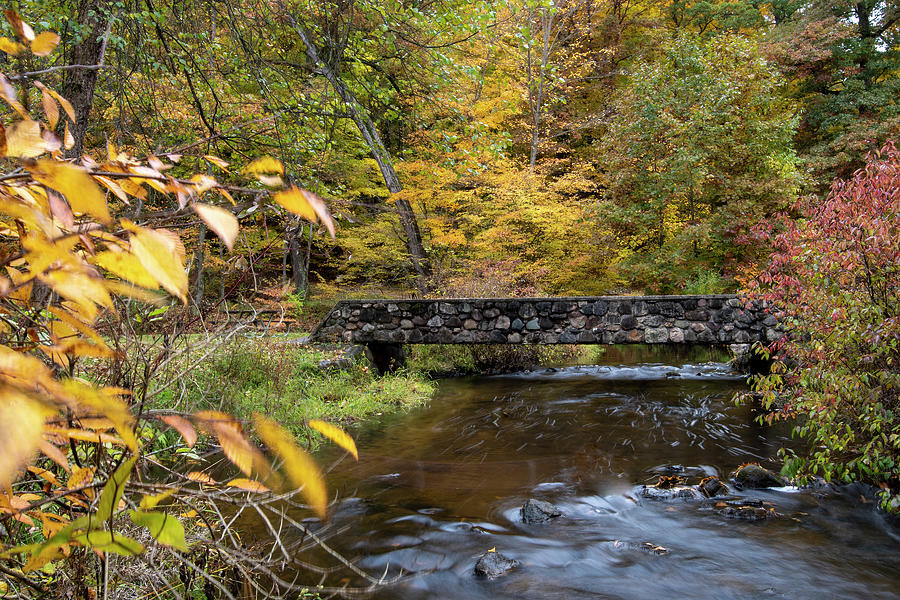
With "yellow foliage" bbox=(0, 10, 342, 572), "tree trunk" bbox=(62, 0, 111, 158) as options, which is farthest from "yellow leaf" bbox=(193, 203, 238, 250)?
"tree trunk" bbox=(62, 0, 111, 158)

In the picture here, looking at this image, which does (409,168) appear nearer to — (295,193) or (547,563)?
(547,563)

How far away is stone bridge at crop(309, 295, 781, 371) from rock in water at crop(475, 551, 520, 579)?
538cm

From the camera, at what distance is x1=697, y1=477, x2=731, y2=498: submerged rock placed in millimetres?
4402

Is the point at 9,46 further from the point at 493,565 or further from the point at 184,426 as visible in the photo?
the point at 493,565

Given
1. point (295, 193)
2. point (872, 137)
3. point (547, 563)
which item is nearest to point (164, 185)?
point (295, 193)

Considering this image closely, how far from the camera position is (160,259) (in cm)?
50

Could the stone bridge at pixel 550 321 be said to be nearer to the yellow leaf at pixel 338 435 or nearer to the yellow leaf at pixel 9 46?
the yellow leaf at pixel 338 435

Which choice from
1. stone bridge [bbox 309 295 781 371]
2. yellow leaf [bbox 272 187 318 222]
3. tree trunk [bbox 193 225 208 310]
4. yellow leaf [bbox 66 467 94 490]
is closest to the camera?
yellow leaf [bbox 272 187 318 222]

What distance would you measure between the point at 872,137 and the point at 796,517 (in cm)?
1323

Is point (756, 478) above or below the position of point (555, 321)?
below

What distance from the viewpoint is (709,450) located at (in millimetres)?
5734

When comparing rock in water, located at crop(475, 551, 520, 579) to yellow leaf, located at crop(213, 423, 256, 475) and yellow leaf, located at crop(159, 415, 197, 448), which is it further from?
yellow leaf, located at crop(213, 423, 256, 475)

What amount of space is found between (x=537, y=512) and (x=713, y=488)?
155 cm

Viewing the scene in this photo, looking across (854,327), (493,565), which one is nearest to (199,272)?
(493,565)
